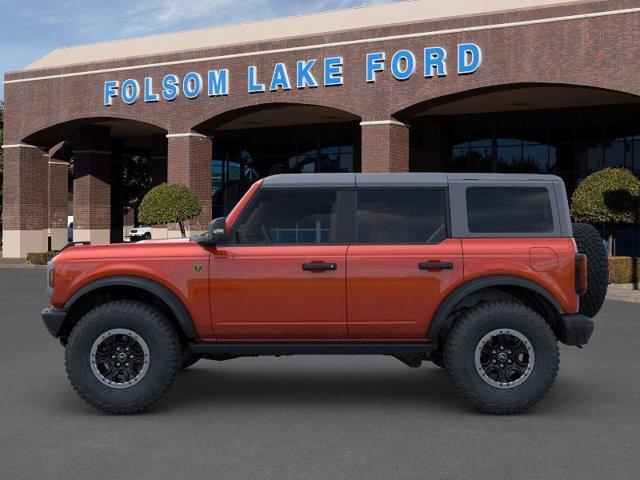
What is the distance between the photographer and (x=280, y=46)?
32969mm

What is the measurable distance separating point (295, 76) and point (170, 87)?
6.45 meters

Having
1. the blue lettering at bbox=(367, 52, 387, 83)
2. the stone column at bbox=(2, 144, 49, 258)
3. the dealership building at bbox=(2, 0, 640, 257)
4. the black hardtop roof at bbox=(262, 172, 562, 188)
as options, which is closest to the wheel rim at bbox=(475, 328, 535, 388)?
the black hardtop roof at bbox=(262, 172, 562, 188)

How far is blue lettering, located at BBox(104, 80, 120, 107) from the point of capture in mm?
37281

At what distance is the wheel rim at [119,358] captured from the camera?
7.05 meters

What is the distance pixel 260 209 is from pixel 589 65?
2238cm

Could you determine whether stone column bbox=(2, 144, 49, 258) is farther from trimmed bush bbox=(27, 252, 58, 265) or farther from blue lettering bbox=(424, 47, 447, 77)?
blue lettering bbox=(424, 47, 447, 77)

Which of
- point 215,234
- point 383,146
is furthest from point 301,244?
point 383,146

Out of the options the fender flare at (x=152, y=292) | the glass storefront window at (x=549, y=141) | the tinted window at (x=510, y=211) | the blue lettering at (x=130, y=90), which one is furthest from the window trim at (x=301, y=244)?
the blue lettering at (x=130, y=90)

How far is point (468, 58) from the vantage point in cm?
2884

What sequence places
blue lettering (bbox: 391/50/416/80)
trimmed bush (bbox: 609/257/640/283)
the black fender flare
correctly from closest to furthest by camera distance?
the black fender flare
trimmed bush (bbox: 609/257/640/283)
blue lettering (bbox: 391/50/416/80)

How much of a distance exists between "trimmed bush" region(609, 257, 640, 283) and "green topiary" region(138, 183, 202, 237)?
1685 centimetres

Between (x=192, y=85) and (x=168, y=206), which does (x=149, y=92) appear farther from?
(x=168, y=206)

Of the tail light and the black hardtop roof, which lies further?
the black hardtop roof

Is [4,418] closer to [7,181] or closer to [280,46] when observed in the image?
[280,46]
